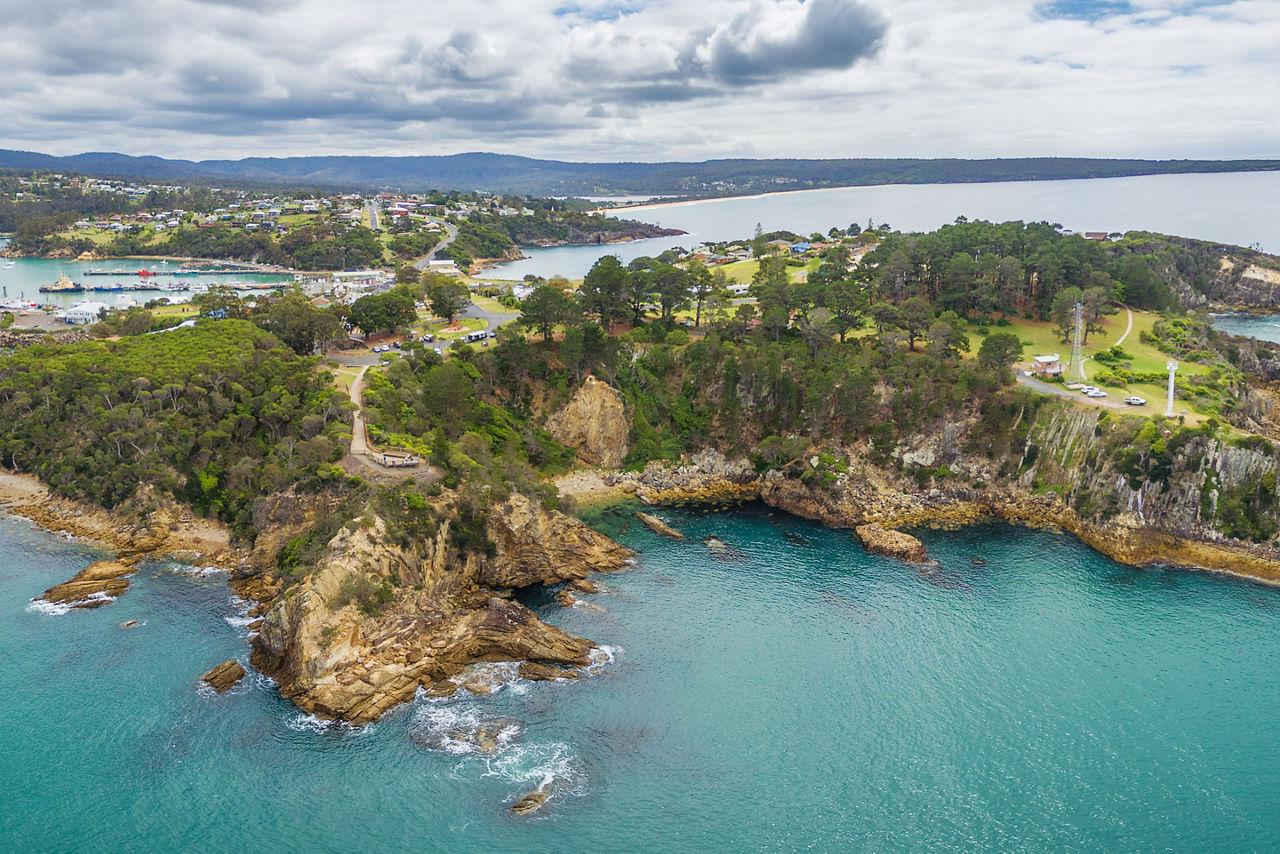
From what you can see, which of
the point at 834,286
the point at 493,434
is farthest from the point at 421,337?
the point at 834,286

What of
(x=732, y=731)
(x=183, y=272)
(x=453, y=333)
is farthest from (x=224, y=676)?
(x=183, y=272)

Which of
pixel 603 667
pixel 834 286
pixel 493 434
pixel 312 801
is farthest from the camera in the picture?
pixel 834 286

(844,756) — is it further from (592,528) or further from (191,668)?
(191,668)

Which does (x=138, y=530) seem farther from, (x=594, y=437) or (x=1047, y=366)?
(x=1047, y=366)

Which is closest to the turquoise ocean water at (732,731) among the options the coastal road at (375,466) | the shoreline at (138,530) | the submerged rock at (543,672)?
the submerged rock at (543,672)

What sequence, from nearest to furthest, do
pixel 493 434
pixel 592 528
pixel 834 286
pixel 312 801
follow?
1. pixel 312 801
2. pixel 592 528
3. pixel 493 434
4. pixel 834 286

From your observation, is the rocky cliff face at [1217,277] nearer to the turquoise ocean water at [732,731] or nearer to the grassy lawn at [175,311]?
the turquoise ocean water at [732,731]

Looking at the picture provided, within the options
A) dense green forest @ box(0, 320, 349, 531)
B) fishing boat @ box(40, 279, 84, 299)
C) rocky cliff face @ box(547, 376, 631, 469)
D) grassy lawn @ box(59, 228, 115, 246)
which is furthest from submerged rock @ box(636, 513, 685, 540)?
grassy lawn @ box(59, 228, 115, 246)
